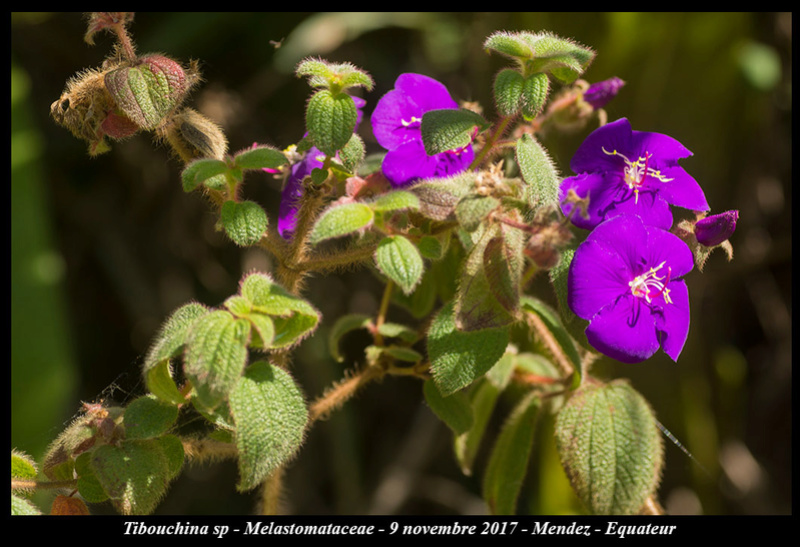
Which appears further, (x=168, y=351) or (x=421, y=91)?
(x=421, y=91)

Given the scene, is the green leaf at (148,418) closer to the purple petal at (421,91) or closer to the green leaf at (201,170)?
the green leaf at (201,170)

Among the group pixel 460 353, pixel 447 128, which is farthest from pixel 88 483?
pixel 447 128

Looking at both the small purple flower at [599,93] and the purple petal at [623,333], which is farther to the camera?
the small purple flower at [599,93]

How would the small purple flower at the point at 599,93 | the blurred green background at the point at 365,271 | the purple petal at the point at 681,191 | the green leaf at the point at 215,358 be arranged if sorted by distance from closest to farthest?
the green leaf at the point at 215,358, the purple petal at the point at 681,191, the small purple flower at the point at 599,93, the blurred green background at the point at 365,271

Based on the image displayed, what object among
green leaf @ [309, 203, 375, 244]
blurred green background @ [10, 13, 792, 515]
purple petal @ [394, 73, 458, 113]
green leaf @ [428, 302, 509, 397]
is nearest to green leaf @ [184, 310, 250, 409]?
green leaf @ [309, 203, 375, 244]

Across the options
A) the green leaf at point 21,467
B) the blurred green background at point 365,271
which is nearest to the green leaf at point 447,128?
the green leaf at point 21,467

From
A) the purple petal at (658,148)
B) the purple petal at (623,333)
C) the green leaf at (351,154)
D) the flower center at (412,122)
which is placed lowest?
the purple petal at (623,333)

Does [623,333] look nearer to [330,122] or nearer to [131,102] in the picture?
[330,122]
